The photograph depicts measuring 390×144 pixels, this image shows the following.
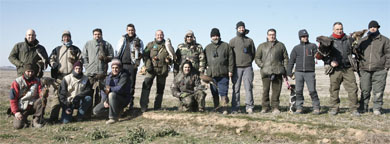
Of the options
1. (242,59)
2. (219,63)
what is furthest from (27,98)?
(242,59)

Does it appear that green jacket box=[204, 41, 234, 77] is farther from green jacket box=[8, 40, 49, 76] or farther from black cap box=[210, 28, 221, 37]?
green jacket box=[8, 40, 49, 76]

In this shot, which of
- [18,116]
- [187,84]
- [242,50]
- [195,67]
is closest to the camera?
[18,116]

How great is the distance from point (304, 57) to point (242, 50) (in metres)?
→ 1.68

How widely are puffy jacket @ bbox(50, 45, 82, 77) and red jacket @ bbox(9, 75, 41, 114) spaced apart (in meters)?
1.08

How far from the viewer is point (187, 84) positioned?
967 cm

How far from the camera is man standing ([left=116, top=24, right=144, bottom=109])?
9672mm

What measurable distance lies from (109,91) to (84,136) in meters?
1.71

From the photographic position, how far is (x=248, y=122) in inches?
308

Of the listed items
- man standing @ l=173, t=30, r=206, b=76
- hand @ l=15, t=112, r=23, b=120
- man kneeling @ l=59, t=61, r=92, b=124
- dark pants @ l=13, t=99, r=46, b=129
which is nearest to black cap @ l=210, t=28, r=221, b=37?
man standing @ l=173, t=30, r=206, b=76

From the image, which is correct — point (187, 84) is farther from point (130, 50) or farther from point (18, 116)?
point (18, 116)

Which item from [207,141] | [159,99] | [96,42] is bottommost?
[207,141]

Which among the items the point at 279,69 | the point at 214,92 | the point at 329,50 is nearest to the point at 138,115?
the point at 214,92

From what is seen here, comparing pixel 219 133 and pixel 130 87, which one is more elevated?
pixel 130 87

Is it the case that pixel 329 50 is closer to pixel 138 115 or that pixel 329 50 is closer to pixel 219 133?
pixel 219 133
